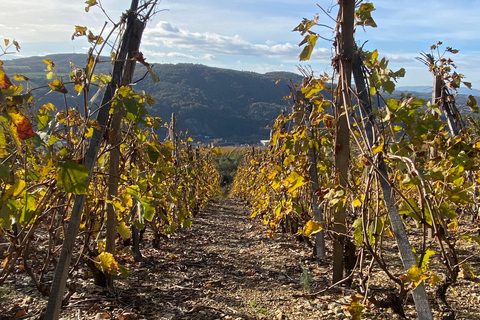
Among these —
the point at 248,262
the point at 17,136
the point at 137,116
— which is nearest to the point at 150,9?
the point at 137,116

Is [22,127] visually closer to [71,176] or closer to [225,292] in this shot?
[71,176]

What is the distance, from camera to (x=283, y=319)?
2.70m

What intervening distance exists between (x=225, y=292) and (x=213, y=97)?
13383 cm

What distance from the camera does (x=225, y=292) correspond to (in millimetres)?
3494

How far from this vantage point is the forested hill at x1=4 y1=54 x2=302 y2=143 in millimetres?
101938

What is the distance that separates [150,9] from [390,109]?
5.32 feet

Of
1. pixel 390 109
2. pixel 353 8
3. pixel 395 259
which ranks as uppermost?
pixel 353 8

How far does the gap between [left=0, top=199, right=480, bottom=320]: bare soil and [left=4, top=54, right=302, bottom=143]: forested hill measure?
275 ft

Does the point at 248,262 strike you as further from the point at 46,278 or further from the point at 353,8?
the point at 353,8

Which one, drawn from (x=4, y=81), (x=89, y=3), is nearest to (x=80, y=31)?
(x=89, y=3)

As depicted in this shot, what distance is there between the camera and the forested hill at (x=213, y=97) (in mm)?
101938

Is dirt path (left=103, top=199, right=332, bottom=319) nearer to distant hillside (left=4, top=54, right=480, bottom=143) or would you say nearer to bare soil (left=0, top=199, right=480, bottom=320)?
bare soil (left=0, top=199, right=480, bottom=320)

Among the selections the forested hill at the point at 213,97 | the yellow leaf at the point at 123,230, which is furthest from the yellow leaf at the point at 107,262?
the forested hill at the point at 213,97

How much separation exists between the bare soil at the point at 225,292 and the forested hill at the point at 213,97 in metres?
83.8
